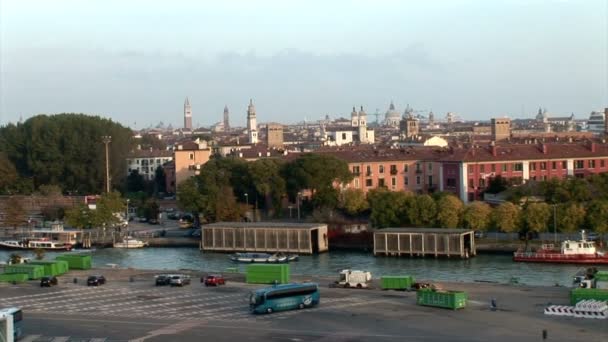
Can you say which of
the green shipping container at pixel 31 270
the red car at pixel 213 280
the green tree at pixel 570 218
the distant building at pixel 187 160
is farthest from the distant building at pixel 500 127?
the red car at pixel 213 280

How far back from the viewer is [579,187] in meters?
17.9

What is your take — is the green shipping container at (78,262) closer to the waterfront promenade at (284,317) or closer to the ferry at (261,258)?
the waterfront promenade at (284,317)

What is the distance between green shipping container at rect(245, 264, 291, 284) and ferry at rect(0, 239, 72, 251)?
7.94 m

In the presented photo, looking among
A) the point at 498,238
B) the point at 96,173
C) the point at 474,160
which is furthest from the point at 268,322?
the point at 96,173

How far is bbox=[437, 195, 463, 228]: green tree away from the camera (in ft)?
59.5

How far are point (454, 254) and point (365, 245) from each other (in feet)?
6.94

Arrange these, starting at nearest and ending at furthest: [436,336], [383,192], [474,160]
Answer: [436,336]
[383,192]
[474,160]

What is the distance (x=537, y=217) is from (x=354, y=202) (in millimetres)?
4286

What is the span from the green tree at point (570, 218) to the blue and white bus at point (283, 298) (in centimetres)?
728

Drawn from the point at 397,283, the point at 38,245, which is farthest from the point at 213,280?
the point at 38,245

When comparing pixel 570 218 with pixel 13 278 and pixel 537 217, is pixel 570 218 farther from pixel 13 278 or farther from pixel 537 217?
pixel 13 278

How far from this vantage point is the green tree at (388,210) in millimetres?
18797

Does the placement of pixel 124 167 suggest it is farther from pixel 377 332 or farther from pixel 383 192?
pixel 377 332

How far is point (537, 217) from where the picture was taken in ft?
56.3
